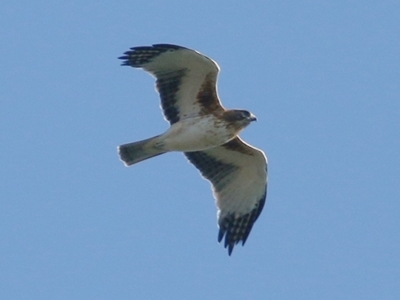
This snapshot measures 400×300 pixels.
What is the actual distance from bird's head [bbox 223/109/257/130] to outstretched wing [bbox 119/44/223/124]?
8.8 inches

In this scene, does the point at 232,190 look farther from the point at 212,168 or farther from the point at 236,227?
the point at 236,227

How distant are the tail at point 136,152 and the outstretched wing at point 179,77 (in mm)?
478

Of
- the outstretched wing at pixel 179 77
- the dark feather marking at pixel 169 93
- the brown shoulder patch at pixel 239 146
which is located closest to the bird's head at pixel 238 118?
the outstretched wing at pixel 179 77

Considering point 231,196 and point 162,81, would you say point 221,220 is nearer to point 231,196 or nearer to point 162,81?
point 231,196

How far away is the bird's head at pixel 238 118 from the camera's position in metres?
15.7

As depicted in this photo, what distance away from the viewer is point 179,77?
1609 cm

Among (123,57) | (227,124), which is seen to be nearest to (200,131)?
(227,124)

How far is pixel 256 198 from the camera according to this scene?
16.9 metres

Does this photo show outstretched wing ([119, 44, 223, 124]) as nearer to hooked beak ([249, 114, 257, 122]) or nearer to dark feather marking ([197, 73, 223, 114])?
dark feather marking ([197, 73, 223, 114])

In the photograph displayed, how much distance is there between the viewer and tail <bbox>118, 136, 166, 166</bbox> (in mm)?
16109

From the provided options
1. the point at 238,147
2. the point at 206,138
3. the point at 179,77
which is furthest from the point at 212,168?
the point at 179,77

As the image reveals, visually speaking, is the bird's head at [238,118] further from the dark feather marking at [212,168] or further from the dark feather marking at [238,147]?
the dark feather marking at [212,168]

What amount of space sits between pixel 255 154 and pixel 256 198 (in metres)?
0.77

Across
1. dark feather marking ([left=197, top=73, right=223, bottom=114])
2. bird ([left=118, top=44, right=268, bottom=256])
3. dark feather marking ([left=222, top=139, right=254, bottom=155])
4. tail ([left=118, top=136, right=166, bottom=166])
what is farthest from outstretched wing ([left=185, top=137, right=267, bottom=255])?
tail ([left=118, top=136, right=166, bottom=166])
